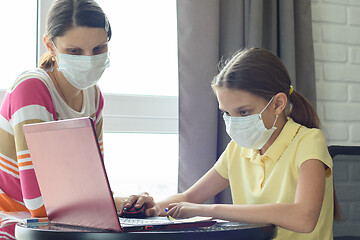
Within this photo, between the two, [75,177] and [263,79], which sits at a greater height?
[263,79]

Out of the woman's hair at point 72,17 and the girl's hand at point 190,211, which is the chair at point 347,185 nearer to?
the girl's hand at point 190,211

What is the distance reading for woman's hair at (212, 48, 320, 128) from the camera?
139cm

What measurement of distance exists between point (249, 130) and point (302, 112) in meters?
0.20

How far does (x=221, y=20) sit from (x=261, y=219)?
1.10 m

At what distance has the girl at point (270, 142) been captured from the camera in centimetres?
131

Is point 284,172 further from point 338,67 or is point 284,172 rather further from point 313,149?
point 338,67

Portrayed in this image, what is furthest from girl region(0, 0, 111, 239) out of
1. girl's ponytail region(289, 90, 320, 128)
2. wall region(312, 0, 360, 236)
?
wall region(312, 0, 360, 236)

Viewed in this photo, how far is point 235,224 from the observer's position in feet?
3.59

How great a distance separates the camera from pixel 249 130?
1.39m

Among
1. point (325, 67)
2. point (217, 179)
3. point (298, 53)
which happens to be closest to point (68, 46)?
point (217, 179)

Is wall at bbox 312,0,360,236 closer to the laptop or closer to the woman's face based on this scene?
the woman's face

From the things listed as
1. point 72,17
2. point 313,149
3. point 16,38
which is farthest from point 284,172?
point 16,38

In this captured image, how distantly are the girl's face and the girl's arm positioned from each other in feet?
0.79

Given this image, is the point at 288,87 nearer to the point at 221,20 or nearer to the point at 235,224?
the point at 235,224
